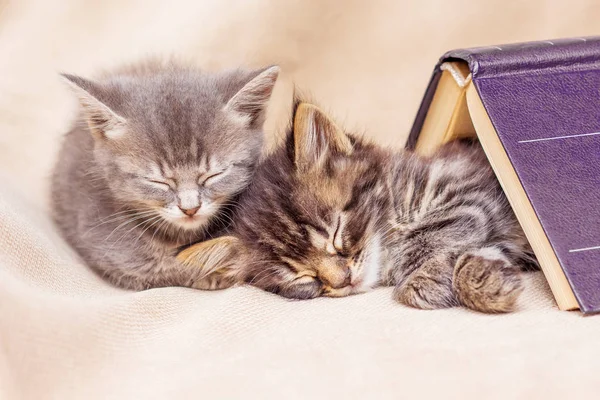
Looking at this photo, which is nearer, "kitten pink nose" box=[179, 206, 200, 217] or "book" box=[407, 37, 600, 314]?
"book" box=[407, 37, 600, 314]

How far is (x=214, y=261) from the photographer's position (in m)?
1.54

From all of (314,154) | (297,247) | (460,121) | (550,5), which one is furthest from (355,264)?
(550,5)

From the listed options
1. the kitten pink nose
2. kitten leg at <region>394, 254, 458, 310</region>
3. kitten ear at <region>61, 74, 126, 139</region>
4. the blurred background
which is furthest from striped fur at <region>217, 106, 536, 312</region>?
the blurred background

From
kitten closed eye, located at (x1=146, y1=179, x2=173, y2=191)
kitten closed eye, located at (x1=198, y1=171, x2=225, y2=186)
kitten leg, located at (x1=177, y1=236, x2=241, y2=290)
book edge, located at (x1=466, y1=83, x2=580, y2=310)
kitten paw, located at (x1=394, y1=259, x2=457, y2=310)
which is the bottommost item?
kitten leg, located at (x1=177, y1=236, x2=241, y2=290)

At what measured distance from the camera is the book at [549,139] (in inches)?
50.7

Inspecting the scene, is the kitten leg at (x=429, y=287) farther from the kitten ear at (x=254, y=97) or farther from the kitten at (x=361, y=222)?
the kitten ear at (x=254, y=97)

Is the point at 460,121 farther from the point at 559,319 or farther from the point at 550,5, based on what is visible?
the point at 550,5

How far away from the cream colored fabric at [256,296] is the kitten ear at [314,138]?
32 centimetres

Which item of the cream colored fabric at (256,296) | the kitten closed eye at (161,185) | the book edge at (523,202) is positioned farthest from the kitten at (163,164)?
the book edge at (523,202)

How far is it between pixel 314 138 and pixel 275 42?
2.96ft

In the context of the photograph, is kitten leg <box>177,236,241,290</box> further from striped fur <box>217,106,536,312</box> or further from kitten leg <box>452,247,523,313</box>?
kitten leg <box>452,247,523,313</box>

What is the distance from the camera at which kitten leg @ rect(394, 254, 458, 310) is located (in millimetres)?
1353

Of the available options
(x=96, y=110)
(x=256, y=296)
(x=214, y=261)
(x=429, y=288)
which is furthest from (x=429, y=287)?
(x=96, y=110)

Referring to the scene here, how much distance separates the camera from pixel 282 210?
147 centimetres
